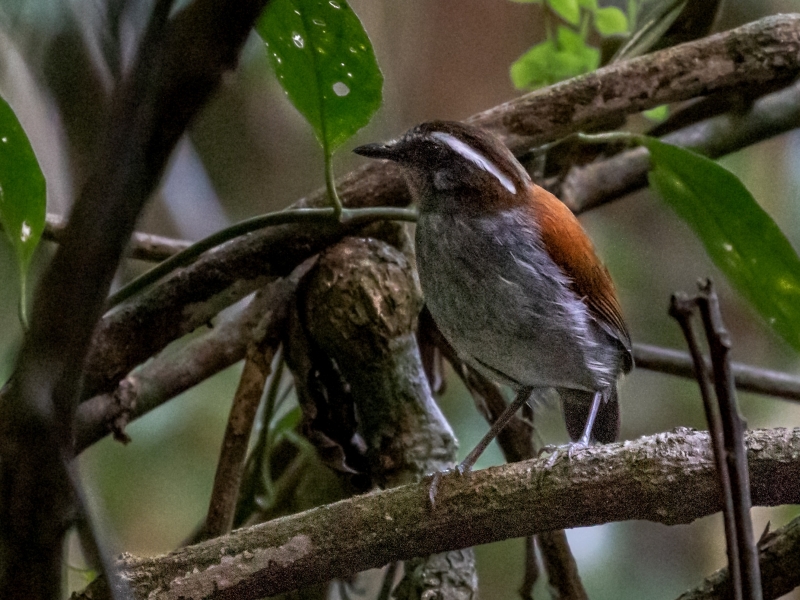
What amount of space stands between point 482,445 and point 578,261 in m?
0.43

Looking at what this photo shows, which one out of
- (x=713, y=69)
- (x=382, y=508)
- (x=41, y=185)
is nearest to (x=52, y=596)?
(x=382, y=508)

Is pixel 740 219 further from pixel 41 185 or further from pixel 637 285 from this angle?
pixel 637 285

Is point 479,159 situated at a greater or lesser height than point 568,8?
lesser

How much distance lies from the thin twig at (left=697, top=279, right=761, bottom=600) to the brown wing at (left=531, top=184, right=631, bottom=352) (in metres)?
1.03

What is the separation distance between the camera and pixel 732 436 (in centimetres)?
48

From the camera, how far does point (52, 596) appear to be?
59 cm

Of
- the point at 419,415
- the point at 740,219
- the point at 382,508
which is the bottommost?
the point at 382,508

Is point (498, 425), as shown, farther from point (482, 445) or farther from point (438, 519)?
point (438, 519)

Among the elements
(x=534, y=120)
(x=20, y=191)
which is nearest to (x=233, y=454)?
(x=20, y=191)

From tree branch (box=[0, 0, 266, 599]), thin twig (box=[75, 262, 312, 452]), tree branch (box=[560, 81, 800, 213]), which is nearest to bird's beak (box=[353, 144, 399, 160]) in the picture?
thin twig (box=[75, 262, 312, 452])

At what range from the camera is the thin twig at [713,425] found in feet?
1.51

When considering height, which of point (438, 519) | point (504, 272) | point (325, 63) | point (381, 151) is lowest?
point (438, 519)

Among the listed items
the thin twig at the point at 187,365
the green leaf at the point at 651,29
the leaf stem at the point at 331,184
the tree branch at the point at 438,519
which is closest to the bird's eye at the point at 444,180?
the leaf stem at the point at 331,184

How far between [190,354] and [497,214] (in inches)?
39.3
